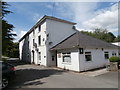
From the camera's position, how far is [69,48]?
13.4 m

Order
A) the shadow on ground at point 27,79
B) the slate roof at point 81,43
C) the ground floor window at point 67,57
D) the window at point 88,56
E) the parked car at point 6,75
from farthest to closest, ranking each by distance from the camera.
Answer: the ground floor window at point 67,57
the window at point 88,56
the slate roof at point 81,43
the shadow on ground at point 27,79
the parked car at point 6,75

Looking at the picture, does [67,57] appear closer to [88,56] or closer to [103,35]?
[88,56]

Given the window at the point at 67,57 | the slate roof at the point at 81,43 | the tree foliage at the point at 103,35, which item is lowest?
the window at the point at 67,57

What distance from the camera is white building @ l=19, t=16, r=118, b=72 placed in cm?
1244

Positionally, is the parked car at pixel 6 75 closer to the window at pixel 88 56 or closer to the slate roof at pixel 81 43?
the slate roof at pixel 81 43

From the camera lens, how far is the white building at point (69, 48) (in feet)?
40.8

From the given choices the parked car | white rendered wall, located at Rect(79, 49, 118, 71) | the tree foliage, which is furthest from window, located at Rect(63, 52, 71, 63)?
the tree foliage

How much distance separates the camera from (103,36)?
170 ft

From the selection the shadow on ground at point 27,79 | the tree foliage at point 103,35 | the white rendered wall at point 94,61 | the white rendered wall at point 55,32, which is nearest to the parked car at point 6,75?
the shadow on ground at point 27,79

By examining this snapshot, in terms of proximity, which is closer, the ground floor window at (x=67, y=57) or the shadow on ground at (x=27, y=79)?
the shadow on ground at (x=27, y=79)

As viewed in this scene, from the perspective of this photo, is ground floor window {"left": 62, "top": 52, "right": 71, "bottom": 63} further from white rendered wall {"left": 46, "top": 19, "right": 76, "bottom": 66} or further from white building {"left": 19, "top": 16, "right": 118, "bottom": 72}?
white rendered wall {"left": 46, "top": 19, "right": 76, "bottom": 66}

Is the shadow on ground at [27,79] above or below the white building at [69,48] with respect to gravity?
below

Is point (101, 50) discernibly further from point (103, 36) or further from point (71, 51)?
point (103, 36)

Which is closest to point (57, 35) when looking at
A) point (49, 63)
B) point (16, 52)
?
point (49, 63)
